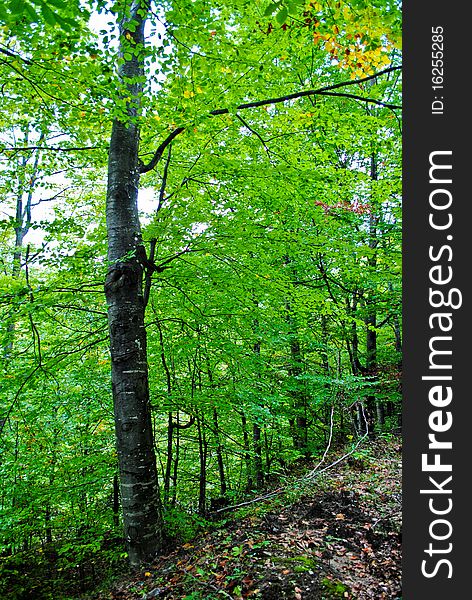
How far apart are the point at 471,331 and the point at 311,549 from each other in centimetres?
249

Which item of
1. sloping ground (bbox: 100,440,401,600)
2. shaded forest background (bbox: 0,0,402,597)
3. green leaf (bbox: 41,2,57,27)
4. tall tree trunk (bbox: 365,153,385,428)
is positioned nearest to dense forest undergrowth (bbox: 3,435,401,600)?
sloping ground (bbox: 100,440,401,600)

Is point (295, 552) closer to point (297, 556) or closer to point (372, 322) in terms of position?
point (297, 556)

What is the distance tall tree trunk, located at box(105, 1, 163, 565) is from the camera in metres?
3.73

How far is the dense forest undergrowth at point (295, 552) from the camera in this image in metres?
2.63

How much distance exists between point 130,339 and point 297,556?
2659 millimetres

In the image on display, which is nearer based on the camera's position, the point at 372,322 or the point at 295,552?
the point at 295,552

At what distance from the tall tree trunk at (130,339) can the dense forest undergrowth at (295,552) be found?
0.50 m

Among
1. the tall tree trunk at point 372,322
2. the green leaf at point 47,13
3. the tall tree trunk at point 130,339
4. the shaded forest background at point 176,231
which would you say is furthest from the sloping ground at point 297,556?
the tall tree trunk at point 372,322

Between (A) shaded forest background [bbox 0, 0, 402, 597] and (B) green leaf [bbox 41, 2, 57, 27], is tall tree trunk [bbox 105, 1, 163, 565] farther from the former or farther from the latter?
(B) green leaf [bbox 41, 2, 57, 27]

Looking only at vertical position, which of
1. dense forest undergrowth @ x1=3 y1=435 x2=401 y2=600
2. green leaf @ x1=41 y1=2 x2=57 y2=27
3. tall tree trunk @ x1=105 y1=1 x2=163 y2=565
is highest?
green leaf @ x1=41 y1=2 x2=57 y2=27

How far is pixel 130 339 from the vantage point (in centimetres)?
399

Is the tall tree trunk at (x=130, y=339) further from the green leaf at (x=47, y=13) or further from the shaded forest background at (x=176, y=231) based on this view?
the green leaf at (x=47, y=13)

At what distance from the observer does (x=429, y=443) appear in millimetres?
1921

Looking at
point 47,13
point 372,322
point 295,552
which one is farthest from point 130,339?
point 372,322
